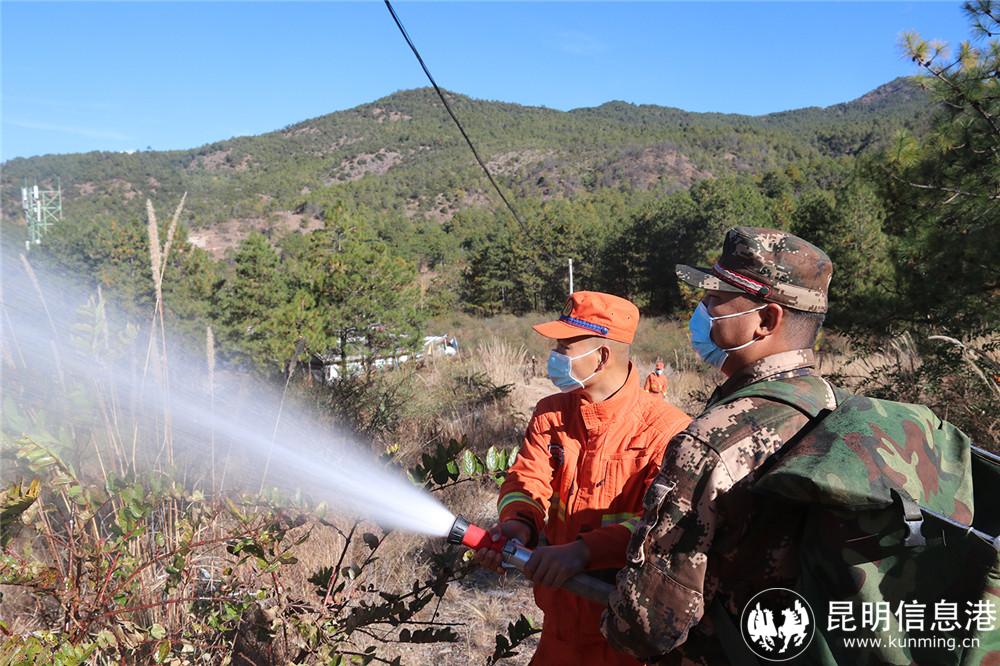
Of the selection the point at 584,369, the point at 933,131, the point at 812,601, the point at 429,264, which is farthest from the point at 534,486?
the point at 429,264

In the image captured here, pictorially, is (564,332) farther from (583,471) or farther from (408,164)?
(408,164)

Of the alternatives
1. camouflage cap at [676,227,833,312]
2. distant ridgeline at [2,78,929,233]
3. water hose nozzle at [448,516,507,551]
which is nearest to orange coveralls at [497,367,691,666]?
water hose nozzle at [448,516,507,551]

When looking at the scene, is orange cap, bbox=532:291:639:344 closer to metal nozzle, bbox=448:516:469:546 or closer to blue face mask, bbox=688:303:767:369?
blue face mask, bbox=688:303:767:369

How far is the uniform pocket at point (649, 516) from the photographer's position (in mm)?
1482

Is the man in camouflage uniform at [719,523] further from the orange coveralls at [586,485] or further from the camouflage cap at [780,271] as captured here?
the orange coveralls at [586,485]

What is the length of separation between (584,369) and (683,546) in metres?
1.14

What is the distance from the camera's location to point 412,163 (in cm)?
12488

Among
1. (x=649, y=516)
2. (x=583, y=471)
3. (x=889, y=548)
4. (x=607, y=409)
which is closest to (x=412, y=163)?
(x=607, y=409)

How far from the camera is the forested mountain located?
310 ft

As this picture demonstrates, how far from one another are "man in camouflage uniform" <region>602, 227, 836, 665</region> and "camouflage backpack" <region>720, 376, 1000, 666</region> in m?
0.08

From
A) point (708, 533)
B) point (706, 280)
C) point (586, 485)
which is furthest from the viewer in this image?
point (586, 485)

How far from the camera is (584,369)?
2.54 metres

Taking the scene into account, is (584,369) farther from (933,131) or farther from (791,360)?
(933,131)

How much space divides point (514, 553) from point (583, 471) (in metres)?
0.46
